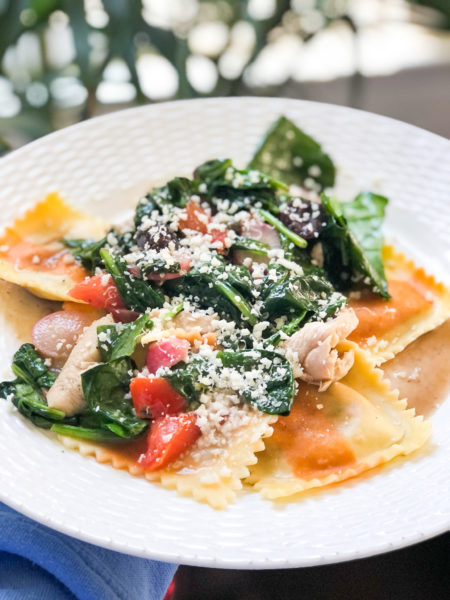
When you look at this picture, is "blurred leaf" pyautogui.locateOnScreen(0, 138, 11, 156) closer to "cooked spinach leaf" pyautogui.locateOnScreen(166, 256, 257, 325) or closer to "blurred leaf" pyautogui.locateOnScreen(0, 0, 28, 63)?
"blurred leaf" pyautogui.locateOnScreen(0, 0, 28, 63)

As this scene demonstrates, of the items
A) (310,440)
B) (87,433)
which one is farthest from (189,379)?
(310,440)

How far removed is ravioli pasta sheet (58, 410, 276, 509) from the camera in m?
3.46

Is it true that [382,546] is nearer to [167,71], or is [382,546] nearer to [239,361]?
[239,361]

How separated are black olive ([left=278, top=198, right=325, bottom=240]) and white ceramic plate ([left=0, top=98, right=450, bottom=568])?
2.32ft

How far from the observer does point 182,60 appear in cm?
649

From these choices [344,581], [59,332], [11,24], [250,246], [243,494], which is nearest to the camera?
[344,581]

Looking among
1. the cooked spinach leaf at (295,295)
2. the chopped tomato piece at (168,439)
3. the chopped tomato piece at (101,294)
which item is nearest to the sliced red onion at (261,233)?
the cooked spinach leaf at (295,295)

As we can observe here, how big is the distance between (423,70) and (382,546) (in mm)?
5585

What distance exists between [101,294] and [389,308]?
1754 millimetres

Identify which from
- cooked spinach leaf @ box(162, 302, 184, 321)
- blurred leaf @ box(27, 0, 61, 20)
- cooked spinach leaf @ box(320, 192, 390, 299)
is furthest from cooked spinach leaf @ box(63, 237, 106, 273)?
blurred leaf @ box(27, 0, 61, 20)

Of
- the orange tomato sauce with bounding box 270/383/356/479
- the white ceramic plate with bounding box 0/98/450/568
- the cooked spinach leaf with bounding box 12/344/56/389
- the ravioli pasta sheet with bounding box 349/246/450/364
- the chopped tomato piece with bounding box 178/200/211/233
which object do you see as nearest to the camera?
the white ceramic plate with bounding box 0/98/450/568

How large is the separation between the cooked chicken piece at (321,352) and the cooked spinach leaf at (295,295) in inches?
7.6

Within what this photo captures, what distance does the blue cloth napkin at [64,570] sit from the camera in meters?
3.18

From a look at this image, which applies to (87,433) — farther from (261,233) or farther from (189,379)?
(261,233)
